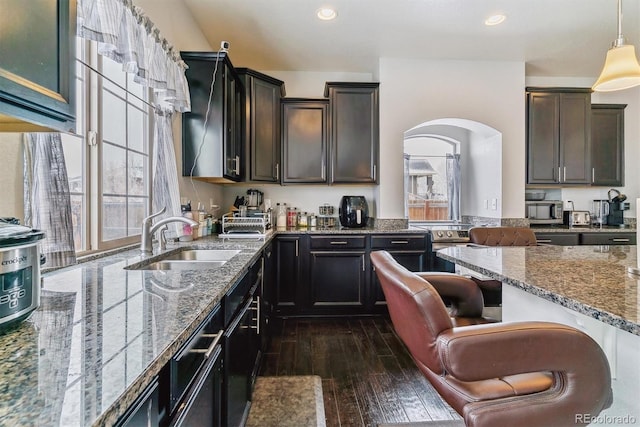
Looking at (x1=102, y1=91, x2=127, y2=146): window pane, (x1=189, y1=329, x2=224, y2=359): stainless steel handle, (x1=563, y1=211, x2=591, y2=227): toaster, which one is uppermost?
(x1=102, y1=91, x2=127, y2=146): window pane

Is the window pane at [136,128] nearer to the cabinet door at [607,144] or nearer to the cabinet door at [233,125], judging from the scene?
the cabinet door at [233,125]

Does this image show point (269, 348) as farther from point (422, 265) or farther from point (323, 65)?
point (323, 65)

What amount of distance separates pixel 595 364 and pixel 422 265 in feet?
8.37

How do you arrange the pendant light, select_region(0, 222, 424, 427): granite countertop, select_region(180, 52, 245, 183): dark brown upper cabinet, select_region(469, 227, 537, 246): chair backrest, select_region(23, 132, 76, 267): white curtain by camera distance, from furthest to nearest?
select_region(180, 52, 245, 183): dark brown upper cabinet
select_region(469, 227, 537, 246): chair backrest
the pendant light
select_region(23, 132, 76, 267): white curtain
select_region(0, 222, 424, 427): granite countertop

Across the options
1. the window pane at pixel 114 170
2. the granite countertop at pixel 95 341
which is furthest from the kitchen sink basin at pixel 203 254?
the granite countertop at pixel 95 341

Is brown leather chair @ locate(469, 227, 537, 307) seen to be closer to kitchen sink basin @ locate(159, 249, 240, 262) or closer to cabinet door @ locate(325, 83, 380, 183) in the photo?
cabinet door @ locate(325, 83, 380, 183)

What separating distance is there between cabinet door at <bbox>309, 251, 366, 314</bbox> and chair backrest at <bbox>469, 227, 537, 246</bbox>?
119 centimetres

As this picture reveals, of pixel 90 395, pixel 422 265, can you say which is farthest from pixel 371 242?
pixel 90 395

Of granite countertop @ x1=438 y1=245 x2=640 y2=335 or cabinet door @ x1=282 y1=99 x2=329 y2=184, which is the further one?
cabinet door @ x1=282 y1=99 x2=329 y2=184

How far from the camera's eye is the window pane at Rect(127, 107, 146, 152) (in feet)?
6.78

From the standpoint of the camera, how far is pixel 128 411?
0.55m

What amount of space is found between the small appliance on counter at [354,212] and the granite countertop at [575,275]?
182 centimetres

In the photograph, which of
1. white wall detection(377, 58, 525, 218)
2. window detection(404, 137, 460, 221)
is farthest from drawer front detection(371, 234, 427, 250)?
window detection(404, 137, 460, 221)

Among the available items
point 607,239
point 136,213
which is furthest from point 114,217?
point 607,239
